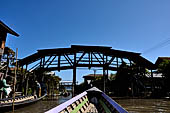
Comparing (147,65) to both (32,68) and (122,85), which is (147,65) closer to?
(122,85)

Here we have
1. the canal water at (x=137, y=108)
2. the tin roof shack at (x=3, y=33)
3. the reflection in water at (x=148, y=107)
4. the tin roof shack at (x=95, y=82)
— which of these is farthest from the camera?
the tin roof shack at (x=95, y=82)

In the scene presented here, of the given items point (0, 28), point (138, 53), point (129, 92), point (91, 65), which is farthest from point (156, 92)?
point (0, 28)

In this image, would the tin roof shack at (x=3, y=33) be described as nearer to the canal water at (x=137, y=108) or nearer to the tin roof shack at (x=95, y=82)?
the canal water at (x=137, y=108)

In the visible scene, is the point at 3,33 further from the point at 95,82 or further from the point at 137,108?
the point at 95,82

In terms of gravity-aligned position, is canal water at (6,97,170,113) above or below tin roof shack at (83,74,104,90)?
below

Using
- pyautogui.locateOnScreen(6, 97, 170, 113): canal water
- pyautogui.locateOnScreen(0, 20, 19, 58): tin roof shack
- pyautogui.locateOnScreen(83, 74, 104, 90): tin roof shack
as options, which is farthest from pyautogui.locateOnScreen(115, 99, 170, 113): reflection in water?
pyautogui.locateOnScreen(0, 20, 19, 58): tin roof shack

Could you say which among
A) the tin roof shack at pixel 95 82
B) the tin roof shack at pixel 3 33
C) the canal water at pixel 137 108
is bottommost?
the canal water at pixel 137 108

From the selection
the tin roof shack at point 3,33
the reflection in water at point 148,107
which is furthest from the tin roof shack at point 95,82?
the tin roof shack at point 3,33

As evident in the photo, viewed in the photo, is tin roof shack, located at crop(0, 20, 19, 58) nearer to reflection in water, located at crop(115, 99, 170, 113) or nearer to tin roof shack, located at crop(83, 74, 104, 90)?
reflection in water, located at crop(115, 99, 170, 113)

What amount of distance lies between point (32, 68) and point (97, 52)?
9.57 m

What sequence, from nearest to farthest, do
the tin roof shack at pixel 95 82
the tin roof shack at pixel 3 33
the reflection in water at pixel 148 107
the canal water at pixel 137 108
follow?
the reflection in water at pixel 148 107 → the canal water at pixel 137 108 → the tin roof shack at pixel 3 33 → the tin roof shack at pixel 95 82

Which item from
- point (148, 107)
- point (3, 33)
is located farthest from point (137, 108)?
point (3, 33)

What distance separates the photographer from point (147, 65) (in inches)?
749

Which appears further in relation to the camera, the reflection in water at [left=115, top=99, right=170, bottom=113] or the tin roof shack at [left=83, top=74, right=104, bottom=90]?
the tin roof shack at [left=83, top=74, right=104, bottom=90]
